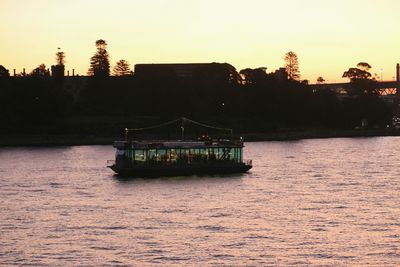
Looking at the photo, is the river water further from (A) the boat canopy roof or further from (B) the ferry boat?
(A) the boat canopy roof

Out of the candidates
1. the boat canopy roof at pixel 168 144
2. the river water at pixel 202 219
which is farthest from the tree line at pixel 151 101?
the boat canopy roof at pixel 168 144

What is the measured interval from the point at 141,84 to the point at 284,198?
12000 cm

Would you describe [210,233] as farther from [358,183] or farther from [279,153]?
[279,153]

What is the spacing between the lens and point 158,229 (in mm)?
52656

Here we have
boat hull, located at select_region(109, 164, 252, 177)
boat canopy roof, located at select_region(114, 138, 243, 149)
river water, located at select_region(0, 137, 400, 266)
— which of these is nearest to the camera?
river water, located at select_region(0, 137, 400, 266)

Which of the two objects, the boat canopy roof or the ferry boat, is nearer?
the ferry boat

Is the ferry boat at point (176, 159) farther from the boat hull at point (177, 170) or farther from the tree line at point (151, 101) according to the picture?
the tree line at point (151, 101)

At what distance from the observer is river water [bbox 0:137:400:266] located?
148ft

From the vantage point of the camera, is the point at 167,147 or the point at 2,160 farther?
the point at 2,160

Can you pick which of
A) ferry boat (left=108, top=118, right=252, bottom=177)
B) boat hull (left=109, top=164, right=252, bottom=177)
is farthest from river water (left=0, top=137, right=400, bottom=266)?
ferry boat (left=108, top=118, right=252, bottom=177)

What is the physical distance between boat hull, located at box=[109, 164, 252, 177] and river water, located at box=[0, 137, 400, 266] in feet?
5.37

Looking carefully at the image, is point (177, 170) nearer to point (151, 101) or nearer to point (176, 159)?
point (176, 159)

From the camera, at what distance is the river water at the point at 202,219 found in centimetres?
4525

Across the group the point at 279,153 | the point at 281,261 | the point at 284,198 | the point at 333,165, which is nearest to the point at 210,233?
the point at 281,261
